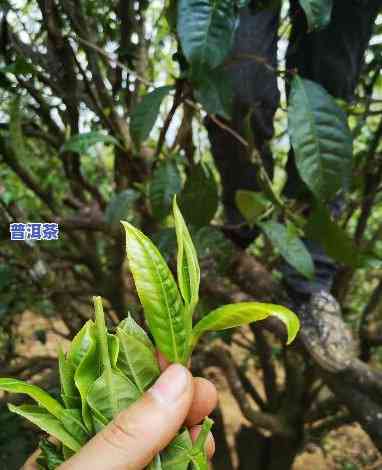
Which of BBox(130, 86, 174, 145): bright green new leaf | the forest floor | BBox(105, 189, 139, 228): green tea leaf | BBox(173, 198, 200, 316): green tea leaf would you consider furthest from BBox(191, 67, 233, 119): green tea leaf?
the forest floor

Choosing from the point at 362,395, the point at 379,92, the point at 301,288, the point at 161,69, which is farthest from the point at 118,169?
the point at 379,92

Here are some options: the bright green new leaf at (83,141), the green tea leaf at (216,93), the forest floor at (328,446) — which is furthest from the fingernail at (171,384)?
the forest floor at (328,446)

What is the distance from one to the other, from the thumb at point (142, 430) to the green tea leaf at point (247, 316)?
0.07 meters

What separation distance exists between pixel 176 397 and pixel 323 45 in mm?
1031

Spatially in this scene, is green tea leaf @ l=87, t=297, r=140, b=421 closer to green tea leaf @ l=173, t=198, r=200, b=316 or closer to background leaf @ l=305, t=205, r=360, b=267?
green tea leaf @ l=173, t=198, r=200, b=316

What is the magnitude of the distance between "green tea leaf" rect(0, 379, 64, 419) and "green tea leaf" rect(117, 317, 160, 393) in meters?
0.08

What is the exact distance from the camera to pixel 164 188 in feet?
3.67

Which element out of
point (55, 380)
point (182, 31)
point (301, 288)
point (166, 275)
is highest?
point (182, 31)

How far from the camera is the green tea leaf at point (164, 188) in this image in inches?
44.0

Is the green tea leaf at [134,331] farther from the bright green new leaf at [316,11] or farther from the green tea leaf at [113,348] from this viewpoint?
the bright green new leaf at [316,11]

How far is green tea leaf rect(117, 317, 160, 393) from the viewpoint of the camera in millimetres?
515

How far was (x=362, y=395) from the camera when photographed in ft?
3.85

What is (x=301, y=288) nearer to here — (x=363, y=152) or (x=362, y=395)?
(x=362, y=395)

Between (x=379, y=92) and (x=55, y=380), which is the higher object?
(x=379, y=92)
